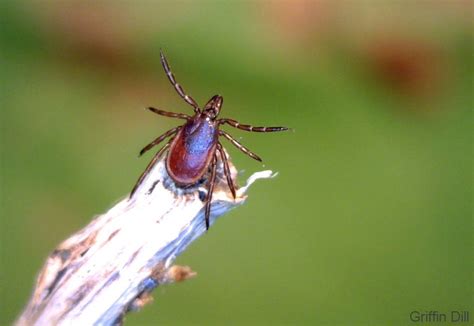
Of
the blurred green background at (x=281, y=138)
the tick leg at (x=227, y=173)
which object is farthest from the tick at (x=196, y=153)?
the blurred green background at (x=281, y=138)

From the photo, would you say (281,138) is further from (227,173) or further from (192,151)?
(227,173)

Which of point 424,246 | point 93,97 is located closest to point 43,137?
point 93,97

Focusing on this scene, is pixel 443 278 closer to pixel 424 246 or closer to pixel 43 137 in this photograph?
pixel 424 246

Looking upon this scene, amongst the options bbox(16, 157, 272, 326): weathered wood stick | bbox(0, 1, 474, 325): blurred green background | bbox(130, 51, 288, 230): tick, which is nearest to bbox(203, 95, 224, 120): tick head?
bbox(130, 51, 288, 230): tick

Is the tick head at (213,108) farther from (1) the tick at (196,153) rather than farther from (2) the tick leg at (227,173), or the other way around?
(2) the tick leg at (227,173)

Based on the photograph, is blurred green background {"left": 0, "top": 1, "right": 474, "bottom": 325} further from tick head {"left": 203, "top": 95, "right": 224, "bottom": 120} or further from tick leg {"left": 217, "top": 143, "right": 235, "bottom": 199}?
tick leg {"left": 217, "top": 143, "right": 235, "bottom": 199}
